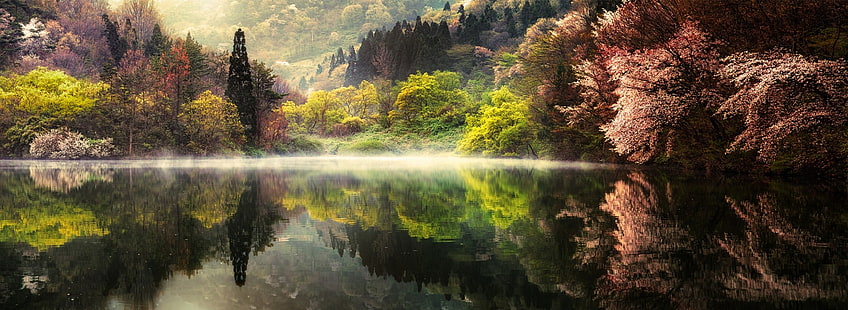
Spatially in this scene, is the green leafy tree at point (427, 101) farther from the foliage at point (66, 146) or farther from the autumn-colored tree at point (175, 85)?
the foliage at point (66, 146)

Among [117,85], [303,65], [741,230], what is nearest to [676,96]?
[741,230]

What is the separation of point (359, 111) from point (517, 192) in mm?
69776

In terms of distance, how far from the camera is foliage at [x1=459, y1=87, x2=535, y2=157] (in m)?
46.5

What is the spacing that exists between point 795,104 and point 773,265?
519 inches

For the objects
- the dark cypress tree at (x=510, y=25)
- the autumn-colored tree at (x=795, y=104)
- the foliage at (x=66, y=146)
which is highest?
the dark cypress tree at (x=510, y=25)

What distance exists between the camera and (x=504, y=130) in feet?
155

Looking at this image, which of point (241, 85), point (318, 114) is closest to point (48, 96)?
point (241, 85)

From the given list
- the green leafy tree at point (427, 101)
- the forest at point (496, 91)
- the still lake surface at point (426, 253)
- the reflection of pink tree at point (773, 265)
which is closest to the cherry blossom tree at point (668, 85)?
the forest at point (496, 91)

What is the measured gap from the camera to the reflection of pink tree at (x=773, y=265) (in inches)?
198

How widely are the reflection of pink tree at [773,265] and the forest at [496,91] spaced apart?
9.04m

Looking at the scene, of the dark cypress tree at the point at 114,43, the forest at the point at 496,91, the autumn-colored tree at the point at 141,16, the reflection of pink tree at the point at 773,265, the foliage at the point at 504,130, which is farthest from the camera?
the autumn-colored tree at the point at 141,16

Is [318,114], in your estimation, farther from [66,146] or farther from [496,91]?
[66,146]

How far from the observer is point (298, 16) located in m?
180

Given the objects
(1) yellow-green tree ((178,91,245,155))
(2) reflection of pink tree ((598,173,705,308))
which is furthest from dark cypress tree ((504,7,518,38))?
(2) reflection of pink tree ((598,173,705,308))
